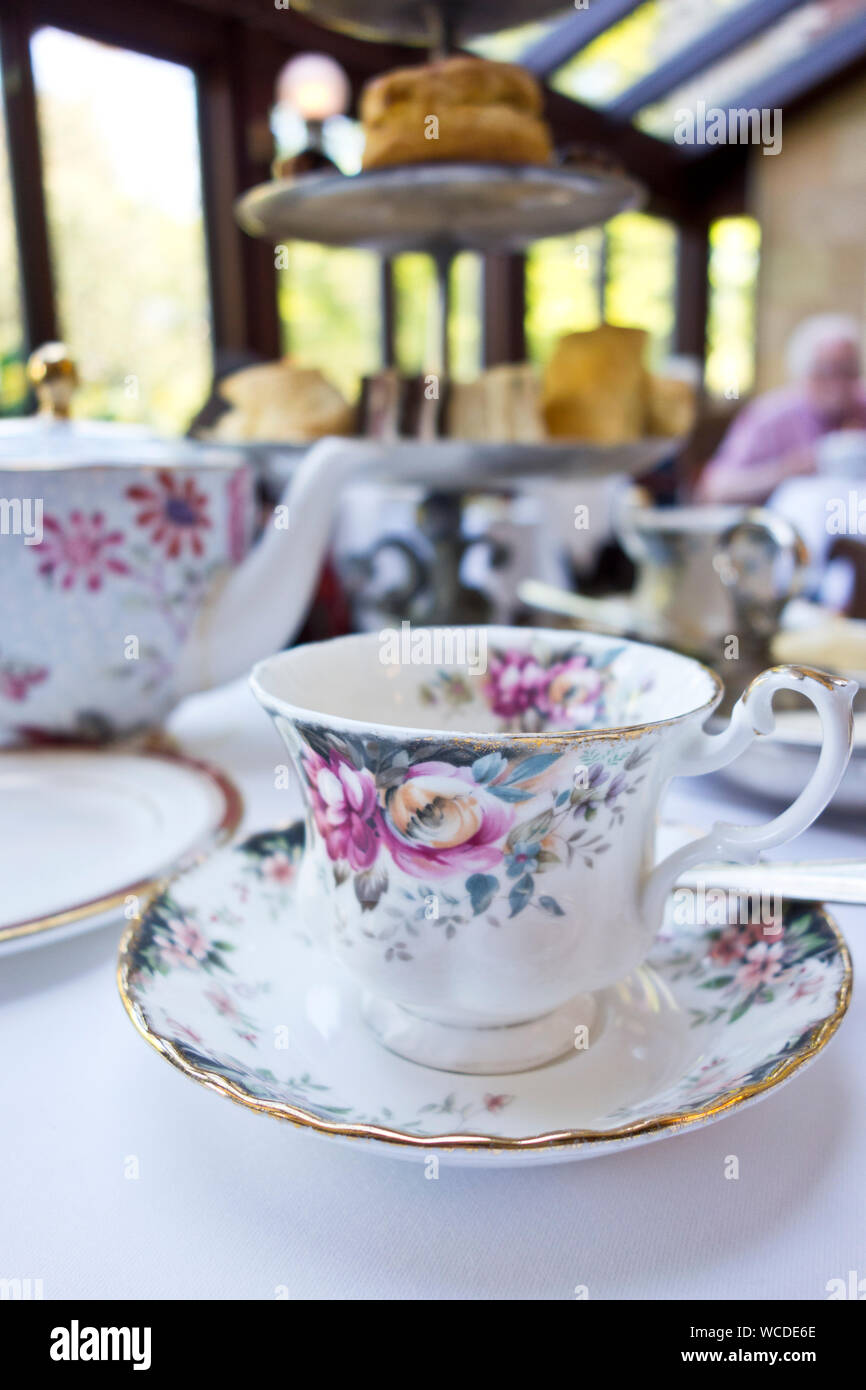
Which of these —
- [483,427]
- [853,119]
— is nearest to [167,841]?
[483,427]

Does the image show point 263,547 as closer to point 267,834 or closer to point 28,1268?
point 267,834

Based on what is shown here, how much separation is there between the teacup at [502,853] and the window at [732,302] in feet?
12.7

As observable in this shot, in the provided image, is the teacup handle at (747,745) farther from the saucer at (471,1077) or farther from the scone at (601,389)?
the scone at (601,389)

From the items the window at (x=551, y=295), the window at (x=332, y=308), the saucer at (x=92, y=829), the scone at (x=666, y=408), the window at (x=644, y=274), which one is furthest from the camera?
the window at (x=644, y=274)

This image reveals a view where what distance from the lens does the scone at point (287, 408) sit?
0.59 meters

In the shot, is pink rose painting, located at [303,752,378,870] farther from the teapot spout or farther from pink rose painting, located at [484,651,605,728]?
the teapot spout

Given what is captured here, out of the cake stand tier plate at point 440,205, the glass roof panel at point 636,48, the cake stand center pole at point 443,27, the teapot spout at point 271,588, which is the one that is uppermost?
the glass roof panel at point 636,48

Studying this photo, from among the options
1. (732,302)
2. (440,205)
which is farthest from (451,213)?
(732,302)

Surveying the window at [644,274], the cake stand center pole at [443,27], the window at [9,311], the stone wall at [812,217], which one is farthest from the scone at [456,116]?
the stone wall at [812,217]

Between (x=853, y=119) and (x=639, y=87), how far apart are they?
51.8 inches

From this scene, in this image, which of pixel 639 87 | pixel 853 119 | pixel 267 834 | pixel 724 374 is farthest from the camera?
pixel 724 374

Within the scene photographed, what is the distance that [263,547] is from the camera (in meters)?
0.48

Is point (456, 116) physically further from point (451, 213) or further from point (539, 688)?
point (539, 688)

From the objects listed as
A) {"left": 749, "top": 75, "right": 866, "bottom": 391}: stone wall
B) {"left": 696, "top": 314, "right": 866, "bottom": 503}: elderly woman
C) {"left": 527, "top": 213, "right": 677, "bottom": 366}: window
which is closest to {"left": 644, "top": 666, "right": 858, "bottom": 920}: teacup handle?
{"left": 527, "top": 213, "right": 677, "bottom": 366}: window
